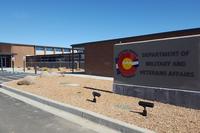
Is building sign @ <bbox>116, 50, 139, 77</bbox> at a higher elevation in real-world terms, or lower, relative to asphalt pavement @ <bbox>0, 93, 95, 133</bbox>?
higher

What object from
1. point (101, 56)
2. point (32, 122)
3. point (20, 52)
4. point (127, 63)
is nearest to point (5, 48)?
point (20, 52)

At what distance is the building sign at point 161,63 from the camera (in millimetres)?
9492

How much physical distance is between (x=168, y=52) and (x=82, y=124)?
4.31 meters

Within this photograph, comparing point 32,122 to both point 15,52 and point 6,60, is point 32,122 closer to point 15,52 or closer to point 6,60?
point 15,52

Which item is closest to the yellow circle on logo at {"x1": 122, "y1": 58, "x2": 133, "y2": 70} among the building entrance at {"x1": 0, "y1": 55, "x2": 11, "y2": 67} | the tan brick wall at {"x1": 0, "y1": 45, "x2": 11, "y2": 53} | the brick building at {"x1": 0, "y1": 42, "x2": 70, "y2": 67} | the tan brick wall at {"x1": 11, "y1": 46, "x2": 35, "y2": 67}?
the brick building at {"x1": 0, "y1": 42, "x2": 70, "y2": 67}

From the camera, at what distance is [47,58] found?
5656 cm

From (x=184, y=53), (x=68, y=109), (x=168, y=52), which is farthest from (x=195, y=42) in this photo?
(x=68, y=109)

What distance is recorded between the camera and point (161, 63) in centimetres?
1067

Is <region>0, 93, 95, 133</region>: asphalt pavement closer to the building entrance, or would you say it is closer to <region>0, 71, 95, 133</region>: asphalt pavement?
<region>0, 71, 95, 133</region>: asphalt pavement

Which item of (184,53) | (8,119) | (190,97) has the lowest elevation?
(8,119)

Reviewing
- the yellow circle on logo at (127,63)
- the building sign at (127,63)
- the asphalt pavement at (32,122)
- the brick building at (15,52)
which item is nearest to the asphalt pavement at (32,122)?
the asphalt pavement at (32,122)

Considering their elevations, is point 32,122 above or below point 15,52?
below

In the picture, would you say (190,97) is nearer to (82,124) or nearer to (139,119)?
(139,119)

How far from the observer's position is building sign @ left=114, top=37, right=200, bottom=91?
9.49 m
